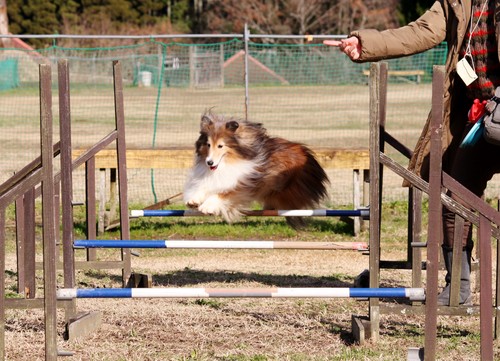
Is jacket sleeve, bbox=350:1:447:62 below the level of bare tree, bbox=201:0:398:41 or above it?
below

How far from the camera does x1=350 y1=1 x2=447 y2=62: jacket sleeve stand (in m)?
4.87

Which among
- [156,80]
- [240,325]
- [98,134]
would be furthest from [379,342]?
[156,80]

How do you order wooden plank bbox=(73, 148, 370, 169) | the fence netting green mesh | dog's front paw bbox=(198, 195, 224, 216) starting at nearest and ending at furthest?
dog's front paw bbox=(198, 195, 224, 216) → wooden plank bbox=(73, 148, 370, 169) → the fence netting green mesh

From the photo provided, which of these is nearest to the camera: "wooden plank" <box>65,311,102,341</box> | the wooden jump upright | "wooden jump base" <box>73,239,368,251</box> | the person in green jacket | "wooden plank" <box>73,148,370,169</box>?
the wooden jump upright

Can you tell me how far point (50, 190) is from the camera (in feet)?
13.8

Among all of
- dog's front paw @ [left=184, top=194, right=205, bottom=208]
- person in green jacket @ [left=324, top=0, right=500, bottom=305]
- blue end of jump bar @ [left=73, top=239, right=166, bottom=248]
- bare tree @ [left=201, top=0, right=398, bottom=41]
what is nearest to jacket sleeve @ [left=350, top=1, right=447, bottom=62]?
person in green jacket @ [left=324, top=0, right=500, bottom=305]

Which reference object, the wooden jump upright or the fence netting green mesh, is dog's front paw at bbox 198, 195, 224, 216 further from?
the fence netting green mesh

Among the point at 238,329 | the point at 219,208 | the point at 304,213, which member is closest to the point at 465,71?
the point at 304,213

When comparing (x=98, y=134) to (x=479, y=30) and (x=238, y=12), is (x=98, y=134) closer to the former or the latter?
(x=479, y=30)

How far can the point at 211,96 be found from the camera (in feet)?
79.5

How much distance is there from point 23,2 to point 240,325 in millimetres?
47284

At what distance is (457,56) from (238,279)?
9.09ft

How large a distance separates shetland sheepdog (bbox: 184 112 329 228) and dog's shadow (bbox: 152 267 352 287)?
570 mm

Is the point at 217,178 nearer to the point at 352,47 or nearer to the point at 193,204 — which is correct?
the point at 193,204
